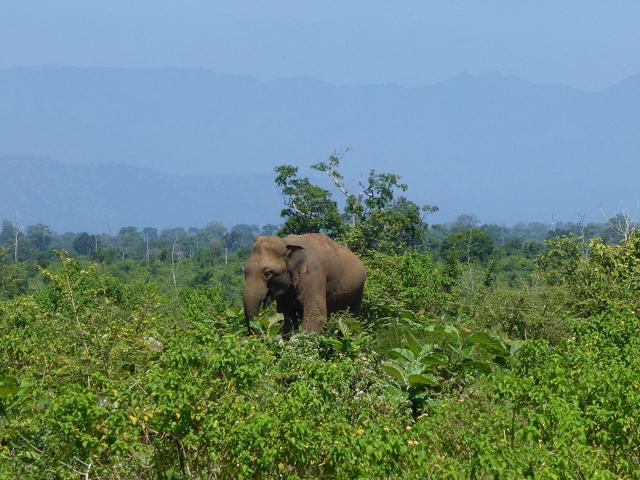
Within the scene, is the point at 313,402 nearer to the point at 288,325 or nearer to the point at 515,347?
the point at 515,347

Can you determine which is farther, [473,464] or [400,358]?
[400,358]

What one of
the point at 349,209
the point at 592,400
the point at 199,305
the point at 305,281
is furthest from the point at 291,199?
the point at 592,400

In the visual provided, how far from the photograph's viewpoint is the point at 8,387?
1217 cm

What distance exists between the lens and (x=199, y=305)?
97.9 feet

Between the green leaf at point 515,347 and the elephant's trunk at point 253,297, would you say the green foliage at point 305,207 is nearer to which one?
the elephant's trunk at point 253,297

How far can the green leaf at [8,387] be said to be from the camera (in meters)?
12.1

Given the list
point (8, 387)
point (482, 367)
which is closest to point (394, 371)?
point (482, 367)

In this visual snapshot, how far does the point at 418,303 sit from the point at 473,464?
13.9m

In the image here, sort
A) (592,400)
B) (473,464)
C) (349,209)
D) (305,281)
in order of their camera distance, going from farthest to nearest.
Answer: (349,209) → (305,281) → (592,400) → (473,464)

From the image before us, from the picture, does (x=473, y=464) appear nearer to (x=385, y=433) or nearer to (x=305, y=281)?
(x=385, y=433)

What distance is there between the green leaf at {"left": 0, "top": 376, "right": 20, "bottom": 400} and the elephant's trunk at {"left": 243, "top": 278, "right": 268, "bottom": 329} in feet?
15.4

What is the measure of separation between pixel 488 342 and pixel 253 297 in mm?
3571

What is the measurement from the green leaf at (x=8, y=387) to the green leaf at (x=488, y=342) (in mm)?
6238

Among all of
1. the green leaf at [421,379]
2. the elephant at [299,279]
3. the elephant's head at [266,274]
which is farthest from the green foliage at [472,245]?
the green leaf at [421,379]
